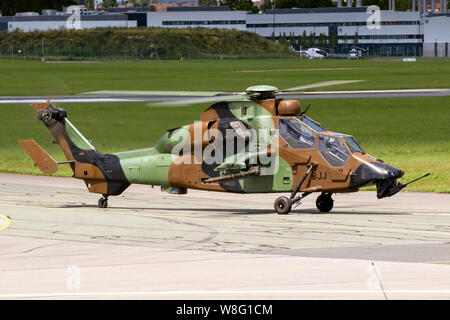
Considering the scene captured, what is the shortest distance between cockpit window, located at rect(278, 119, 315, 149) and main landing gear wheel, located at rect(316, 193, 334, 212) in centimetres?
194

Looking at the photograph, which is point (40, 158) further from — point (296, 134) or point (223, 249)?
point (223, 249)

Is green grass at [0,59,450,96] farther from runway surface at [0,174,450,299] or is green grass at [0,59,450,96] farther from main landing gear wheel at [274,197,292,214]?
main landing gear wheel at [274,197,292,214]

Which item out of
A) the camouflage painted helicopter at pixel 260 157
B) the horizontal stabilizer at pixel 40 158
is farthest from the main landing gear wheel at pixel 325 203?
the horizontal stabilizer at pixel 40 158

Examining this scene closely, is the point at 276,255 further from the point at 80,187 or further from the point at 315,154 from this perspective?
the point at 80,187

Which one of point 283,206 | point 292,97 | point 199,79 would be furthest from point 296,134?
point 199,79

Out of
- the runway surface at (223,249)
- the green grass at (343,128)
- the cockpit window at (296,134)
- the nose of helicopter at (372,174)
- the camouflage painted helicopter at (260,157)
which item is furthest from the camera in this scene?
the green grass at (343,128)

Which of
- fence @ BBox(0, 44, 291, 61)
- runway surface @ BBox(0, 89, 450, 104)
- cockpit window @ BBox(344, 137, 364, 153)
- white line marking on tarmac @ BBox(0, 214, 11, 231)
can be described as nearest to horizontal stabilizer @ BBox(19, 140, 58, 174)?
white line marking on tarmac @ BBox(0, 214, 11, 231)

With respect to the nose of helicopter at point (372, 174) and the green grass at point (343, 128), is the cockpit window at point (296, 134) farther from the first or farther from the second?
the green grass at point (343, 128)

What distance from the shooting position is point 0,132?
52031mm

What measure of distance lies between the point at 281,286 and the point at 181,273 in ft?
6.86

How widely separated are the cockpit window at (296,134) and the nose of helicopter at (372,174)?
5.01 feet

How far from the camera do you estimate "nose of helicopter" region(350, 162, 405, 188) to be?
2122 centimetres

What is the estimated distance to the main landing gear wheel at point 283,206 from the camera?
2279cm

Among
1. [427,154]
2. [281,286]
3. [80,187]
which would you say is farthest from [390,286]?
[427,154]
